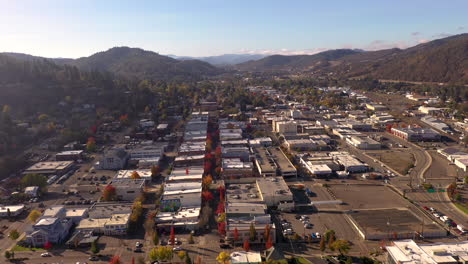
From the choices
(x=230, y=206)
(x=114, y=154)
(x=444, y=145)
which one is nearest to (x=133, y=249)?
(x=230, y=206)

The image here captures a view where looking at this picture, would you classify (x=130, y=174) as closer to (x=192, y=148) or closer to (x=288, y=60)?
(x=192, y=148)

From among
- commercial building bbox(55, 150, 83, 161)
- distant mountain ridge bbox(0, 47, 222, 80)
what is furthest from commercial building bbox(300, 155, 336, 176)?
distant mountain ridge bbox(0, 47, 222, 80)

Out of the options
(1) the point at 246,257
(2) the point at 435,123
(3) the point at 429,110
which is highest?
(3) the point at 429,110

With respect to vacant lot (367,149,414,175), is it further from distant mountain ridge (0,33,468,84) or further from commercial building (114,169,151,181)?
distant mountain ridge (0,33,468,84)

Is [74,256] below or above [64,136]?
below

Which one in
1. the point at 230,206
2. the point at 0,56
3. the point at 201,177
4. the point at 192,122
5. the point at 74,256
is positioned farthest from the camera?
the point at 0,56

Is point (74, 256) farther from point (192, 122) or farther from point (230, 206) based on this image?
point (192, 122)

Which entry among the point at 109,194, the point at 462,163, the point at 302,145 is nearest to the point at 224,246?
the point at 109,194
